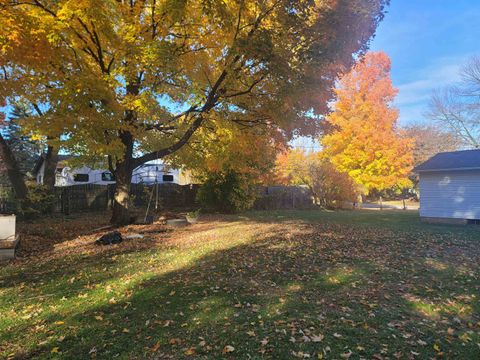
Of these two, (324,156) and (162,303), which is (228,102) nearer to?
(162,303)

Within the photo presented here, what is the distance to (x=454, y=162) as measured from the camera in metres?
15.7

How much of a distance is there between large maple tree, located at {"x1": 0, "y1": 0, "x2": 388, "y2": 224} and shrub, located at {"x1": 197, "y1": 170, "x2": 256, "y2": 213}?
6669 mm

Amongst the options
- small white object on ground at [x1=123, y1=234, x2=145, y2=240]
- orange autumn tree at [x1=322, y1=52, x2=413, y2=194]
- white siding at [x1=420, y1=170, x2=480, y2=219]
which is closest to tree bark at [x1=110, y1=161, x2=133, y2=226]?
small white object on ground at [x1=123, y1=234, x2=145, y2=240]

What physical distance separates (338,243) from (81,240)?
7.11 m

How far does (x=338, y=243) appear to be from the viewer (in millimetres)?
9180

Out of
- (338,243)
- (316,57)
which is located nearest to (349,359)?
(338,243)

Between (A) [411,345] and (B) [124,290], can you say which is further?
(B) [124,290]

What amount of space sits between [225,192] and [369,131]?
1205 cm

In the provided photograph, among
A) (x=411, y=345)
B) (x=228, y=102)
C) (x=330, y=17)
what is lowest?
(x=411, y=345)

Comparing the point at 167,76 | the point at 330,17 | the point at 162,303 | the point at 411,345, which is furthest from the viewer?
the point at 167,76

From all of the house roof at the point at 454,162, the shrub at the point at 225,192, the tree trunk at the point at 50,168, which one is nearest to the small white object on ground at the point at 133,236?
the shrub at the point at 225,192

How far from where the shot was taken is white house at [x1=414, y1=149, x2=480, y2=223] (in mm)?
15000

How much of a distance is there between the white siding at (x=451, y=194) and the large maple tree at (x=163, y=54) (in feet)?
26.4

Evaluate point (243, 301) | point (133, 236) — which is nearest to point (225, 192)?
point (133, 236)
